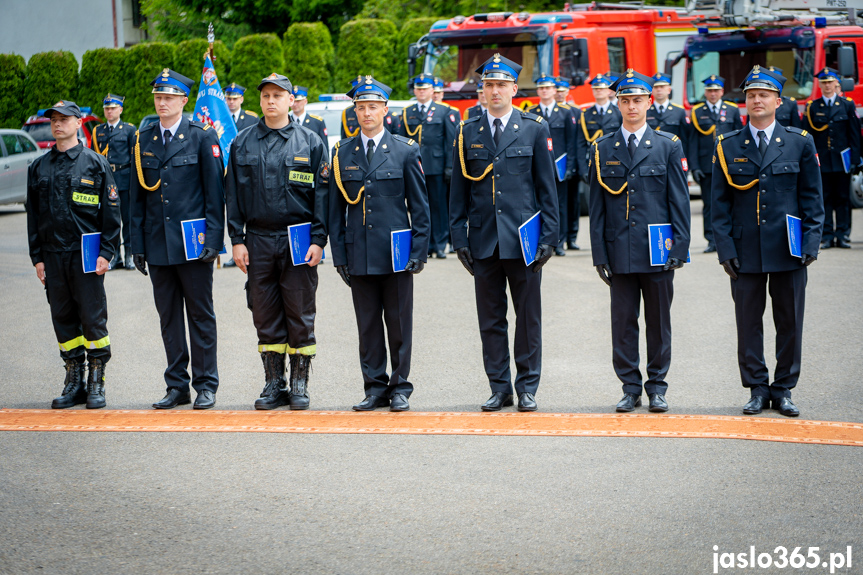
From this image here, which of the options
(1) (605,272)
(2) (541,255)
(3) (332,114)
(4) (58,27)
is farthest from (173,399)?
(4) (58,27)

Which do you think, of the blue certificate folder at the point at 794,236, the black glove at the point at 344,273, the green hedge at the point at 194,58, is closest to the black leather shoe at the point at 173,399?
the black glove at the point at 344,273

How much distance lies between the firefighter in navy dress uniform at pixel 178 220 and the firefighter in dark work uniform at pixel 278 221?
0.21 m

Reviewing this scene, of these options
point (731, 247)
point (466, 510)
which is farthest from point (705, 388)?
point (466, 510)

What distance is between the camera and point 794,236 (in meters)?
6.62

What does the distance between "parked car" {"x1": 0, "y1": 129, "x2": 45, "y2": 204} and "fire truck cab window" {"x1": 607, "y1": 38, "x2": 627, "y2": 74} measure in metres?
11.7

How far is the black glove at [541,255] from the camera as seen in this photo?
6766 millimetres

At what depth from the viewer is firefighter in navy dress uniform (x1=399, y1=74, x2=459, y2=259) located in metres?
14.0

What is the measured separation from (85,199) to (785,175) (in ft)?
15.3

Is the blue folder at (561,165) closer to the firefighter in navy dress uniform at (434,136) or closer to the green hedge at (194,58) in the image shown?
the firefighter in navy dress uniform at (434,136)

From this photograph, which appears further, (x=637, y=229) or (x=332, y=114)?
(x=332, y=114)

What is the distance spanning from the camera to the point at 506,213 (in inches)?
268

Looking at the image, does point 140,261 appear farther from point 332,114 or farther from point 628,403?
point 332,114

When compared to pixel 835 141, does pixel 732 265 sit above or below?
below

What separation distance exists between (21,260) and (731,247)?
36.9ft
